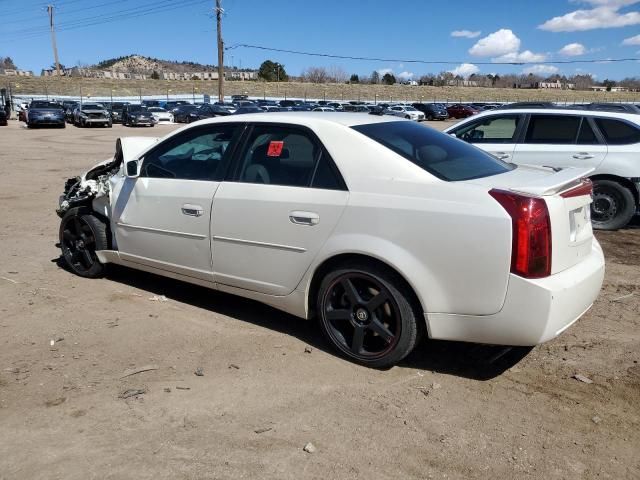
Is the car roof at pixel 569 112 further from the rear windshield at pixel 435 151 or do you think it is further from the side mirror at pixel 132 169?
the side mirror at pixel 132 169

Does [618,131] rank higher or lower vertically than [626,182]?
higher

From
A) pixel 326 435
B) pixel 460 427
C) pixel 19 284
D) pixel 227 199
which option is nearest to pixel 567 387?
pixel 460 427

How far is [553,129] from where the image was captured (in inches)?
314

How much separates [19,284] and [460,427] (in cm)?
441

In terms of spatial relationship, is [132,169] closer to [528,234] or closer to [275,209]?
[275,209]

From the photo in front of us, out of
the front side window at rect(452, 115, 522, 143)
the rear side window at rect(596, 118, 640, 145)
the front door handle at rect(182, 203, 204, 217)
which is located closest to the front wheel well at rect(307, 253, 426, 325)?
the front door handle at rect(182, 203, 204, 217)

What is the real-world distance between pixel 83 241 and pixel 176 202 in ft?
5.25

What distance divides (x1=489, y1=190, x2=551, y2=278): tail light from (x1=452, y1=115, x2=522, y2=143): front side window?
17.3 ft

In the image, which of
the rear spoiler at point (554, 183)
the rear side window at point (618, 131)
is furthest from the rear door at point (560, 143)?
the rear spoiler at point (554, 183)

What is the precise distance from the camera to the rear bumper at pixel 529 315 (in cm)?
321

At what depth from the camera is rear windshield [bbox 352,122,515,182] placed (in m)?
3.74

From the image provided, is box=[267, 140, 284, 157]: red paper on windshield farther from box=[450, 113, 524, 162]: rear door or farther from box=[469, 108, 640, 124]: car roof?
box=[469, 108, 640, 124]: car roof

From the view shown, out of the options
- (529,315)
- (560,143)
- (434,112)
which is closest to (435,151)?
(529,315)

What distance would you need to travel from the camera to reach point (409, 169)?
3.61 meters
